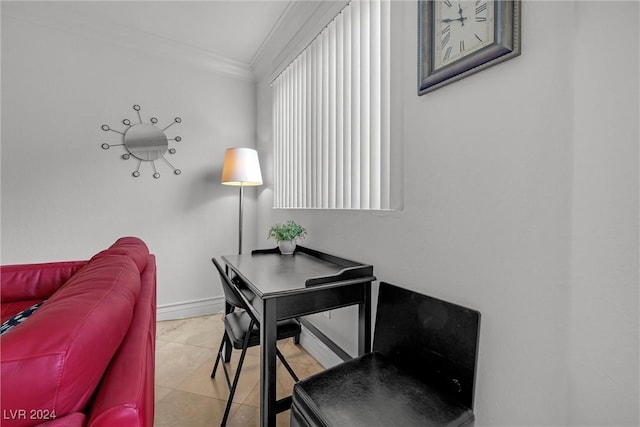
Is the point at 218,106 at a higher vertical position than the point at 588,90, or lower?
higher

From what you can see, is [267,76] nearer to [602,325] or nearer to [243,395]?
[243,395]

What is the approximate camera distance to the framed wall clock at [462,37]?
0.93m

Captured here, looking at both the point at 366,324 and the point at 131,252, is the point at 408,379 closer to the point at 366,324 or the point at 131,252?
the point at 366,324

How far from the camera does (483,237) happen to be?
104 centimetres

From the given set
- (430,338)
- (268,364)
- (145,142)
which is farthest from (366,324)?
(145,142)

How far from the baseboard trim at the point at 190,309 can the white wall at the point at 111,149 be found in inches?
1.7

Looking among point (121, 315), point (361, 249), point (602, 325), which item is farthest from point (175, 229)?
point (602, 325)

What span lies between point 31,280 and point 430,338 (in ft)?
6.98

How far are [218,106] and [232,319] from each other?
88.8 inches

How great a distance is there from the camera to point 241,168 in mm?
2604

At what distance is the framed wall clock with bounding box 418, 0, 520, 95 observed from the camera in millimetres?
935

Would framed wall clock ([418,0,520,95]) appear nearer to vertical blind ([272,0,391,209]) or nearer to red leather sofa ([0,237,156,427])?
vertical blind ([272,0,391,209])

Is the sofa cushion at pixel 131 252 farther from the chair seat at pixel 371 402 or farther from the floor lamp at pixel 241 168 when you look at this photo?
the floor lamp at pixel 241 168

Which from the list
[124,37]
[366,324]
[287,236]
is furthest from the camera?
[124,37]
